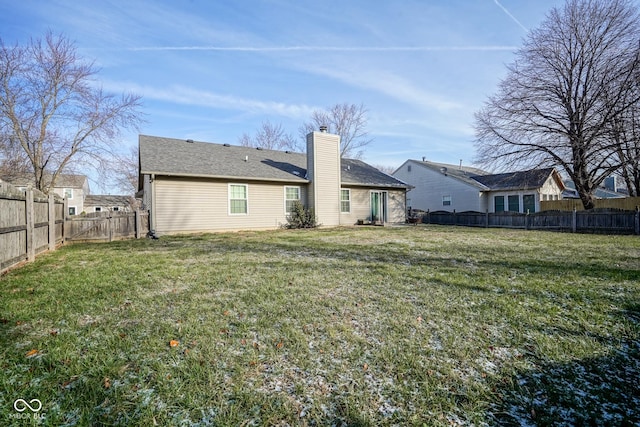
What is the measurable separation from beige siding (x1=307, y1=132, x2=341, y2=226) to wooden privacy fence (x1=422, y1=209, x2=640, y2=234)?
9.15 meters

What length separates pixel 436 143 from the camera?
92.3 feet

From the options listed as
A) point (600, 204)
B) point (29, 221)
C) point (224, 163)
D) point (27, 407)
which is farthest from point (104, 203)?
point (600, 204)

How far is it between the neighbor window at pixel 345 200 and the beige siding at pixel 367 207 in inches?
7.8

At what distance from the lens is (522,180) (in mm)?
20203

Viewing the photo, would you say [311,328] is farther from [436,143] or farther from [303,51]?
[436,143]

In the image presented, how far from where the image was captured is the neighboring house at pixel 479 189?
2050 centimetres

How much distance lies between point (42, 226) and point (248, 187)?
730 centimetres

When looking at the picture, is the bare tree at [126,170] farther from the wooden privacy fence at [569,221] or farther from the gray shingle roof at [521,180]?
the gray shingle roof at [521,180]

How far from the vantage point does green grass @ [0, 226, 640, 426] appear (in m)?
1.89

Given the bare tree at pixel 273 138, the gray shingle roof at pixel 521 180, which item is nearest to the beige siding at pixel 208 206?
the gray shingle roof at pixel 521 180

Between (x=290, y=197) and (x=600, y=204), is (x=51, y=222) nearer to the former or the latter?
(x=290, y=197)

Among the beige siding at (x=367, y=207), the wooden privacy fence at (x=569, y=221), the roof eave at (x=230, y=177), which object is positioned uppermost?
the roof eave at (x=230, y=177)

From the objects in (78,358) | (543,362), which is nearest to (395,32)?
(543,362)

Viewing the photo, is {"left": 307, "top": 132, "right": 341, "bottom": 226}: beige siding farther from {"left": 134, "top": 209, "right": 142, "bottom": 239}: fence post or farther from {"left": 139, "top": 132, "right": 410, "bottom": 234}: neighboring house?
{"left": 134, "top": 209, "right": 142, "bottom": 239}: fence post
